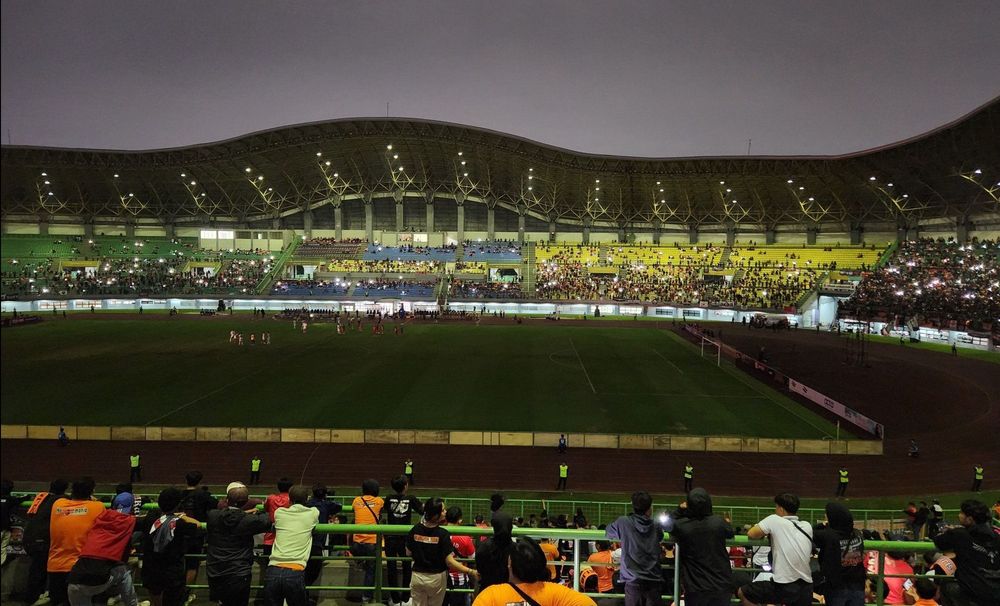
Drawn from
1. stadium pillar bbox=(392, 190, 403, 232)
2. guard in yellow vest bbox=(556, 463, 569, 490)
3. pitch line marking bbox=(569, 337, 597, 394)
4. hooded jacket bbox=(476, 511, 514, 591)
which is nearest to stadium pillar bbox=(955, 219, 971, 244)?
pitch line marking bbox=(569, 337, 597, 394)

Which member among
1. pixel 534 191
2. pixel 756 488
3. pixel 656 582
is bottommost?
pixel 756 488

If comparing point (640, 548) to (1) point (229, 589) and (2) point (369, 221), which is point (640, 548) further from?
(2) point (369, 221)

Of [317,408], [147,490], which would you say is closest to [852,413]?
[317,408]

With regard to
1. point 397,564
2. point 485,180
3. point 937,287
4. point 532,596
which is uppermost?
point 485,180

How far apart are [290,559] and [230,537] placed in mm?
657

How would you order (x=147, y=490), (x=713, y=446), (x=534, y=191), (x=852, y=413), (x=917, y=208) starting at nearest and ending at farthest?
(x=147, y=490) → (x=713, y=446) → (x=852, y=413) → (x=917, y=208) → (x=534, y=191)

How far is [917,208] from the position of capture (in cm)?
6109

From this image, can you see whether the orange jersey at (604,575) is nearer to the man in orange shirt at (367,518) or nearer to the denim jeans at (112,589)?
the man in orange shirt at (367,518)

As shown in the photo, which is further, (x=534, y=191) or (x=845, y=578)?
(x=534, y=191)

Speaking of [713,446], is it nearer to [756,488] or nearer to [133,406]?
[756,488]

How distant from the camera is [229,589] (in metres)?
5.50

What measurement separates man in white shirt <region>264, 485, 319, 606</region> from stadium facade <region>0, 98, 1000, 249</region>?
62631 millimetres

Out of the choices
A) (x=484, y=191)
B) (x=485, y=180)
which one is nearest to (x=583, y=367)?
(x=485, y=180)

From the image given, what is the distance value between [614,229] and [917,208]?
3596 centimetres
